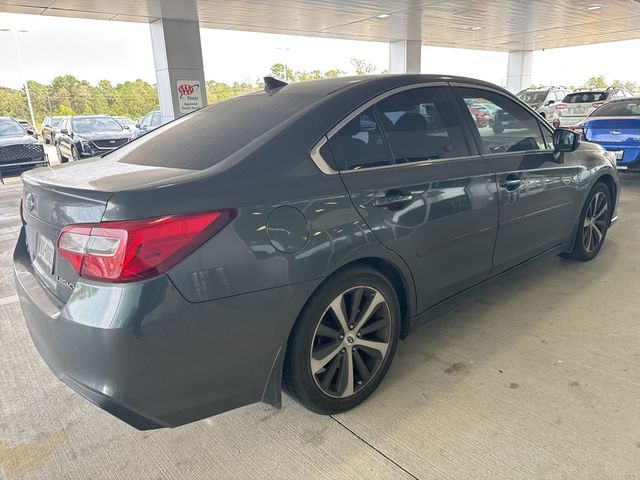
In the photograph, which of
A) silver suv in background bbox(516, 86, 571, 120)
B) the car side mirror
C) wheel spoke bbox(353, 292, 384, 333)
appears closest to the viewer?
wheel spoke bbox(353, 292, 384, 333)

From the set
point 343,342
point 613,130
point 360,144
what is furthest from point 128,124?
point 343,342

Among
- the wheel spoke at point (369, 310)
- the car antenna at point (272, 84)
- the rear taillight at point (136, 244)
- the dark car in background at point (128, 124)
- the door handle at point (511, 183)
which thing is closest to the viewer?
the rear taillight at point (136, 244)

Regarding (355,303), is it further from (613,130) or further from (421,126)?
(613,130)

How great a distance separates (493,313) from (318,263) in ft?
6.25

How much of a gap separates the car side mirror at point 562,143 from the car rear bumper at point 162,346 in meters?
2.48

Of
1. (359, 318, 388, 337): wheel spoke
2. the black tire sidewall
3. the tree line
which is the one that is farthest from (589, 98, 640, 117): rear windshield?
the tree line

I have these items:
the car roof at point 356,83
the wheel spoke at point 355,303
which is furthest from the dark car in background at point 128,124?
the wheel spoke at point 355,303

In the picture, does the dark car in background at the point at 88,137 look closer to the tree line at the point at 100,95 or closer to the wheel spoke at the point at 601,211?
the wheel spoke at the point at 601,211

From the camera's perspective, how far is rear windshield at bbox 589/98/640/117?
7.46 meters

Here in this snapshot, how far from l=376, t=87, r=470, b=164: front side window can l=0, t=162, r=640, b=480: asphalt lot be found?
1214mm

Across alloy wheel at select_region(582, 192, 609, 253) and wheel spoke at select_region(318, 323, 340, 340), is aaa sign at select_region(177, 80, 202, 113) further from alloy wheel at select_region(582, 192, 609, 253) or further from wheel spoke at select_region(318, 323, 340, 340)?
wheel spoke at select_region(318, 323, 340, 340)

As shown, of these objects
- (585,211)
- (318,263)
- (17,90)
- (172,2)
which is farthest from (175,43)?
(17,90)

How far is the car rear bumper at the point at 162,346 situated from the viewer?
1601 millimetres

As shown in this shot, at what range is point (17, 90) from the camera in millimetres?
34875
